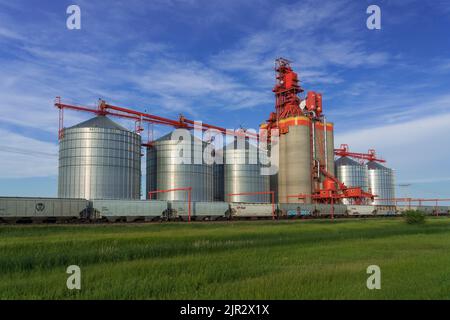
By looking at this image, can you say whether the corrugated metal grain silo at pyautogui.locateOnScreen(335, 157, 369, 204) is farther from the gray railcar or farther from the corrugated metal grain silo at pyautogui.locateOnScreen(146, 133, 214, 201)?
the gray railcar

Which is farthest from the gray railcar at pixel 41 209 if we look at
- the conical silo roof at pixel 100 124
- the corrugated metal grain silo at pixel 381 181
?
the corrugated metal grain silo at pixel 381 181

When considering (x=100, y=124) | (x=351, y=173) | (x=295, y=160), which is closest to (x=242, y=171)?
(x=295, y=160)

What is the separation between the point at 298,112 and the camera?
8944cm

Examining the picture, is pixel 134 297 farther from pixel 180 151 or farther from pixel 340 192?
pixel 340 192

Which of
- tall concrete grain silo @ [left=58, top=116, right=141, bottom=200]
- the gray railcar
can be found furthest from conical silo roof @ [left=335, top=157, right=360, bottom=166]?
the gray railcar

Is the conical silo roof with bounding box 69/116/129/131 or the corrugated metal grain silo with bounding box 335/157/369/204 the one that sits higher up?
the conical silo roof with bounding box 69/116/129/131

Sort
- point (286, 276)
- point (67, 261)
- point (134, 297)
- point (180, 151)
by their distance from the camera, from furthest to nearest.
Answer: point (180, 151) → point (67, 261) → point (286, 276) → point (134, 297)

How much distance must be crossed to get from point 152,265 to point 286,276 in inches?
221

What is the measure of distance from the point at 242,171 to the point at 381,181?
58.7 meters

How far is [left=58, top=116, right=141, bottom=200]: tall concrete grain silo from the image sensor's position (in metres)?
61.1

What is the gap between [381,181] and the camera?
122625 millimetres

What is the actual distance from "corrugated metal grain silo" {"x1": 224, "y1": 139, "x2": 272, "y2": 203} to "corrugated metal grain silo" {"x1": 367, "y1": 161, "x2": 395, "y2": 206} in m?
50.9
